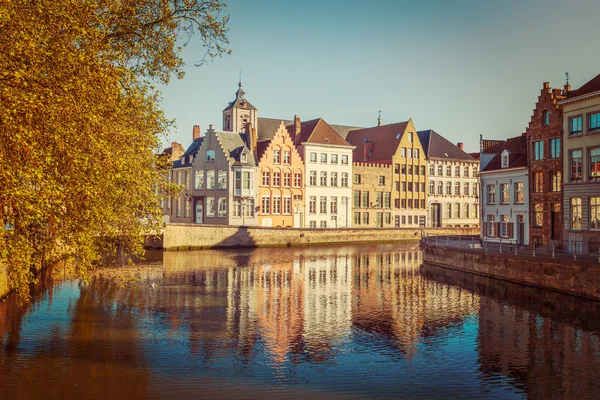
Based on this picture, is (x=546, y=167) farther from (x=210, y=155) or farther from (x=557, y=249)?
(x=210, y=155)

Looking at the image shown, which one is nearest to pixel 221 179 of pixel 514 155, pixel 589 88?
pixel 514 155

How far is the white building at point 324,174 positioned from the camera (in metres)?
75.8

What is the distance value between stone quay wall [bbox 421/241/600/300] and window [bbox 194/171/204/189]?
36.2 m

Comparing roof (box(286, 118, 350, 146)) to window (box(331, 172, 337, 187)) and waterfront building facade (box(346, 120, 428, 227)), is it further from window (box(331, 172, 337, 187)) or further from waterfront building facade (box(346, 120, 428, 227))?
waterfront building facade (box(346, 120, 428, 227))

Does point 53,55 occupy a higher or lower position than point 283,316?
higher

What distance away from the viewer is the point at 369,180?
8119cm

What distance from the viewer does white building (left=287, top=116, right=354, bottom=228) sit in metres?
75.8

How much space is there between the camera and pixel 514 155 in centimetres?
4734

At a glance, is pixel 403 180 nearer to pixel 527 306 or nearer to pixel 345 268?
pixel 345 268

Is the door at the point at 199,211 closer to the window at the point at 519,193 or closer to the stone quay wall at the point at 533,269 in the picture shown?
the stone quay wall at the point at 533,269

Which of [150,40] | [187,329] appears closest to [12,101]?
[150,40]

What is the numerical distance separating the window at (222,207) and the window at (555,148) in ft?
122

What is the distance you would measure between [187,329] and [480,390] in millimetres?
11282

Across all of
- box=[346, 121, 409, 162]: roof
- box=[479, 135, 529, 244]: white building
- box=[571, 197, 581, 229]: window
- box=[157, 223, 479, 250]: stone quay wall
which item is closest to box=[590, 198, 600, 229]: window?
box=[571, 197, 581, 229]: window
